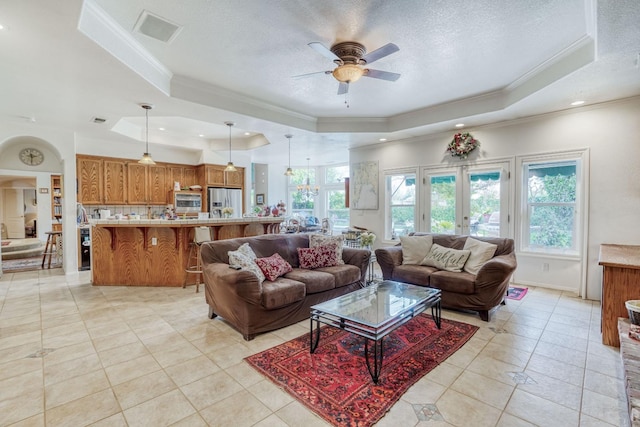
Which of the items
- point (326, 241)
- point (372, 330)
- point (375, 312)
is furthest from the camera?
point (326, 241)

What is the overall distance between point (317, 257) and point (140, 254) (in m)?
3.08

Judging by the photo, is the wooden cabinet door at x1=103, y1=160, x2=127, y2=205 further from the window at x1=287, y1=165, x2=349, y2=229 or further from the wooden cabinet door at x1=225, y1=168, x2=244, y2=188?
the window at x1=287, y1=165, x2=349, y2=229

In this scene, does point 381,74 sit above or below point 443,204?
above

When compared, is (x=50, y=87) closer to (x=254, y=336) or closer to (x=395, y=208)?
(x=254, y=336)

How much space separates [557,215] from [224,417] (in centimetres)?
522

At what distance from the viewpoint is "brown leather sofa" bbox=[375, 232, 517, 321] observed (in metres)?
3.31

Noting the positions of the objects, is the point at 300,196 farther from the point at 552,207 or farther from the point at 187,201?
the point at 552,207

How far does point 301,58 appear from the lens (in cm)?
331

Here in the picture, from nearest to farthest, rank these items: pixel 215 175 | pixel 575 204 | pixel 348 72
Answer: pixel 348 72, pixel 575 204, pixel 215 175

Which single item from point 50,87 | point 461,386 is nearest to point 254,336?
point 461,386

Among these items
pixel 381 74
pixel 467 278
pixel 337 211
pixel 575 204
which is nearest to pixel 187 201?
pixel 337 211

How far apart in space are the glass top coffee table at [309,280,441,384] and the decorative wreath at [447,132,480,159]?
10.4 feet

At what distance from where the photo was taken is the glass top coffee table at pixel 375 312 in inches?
89.3

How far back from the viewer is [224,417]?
187cm
